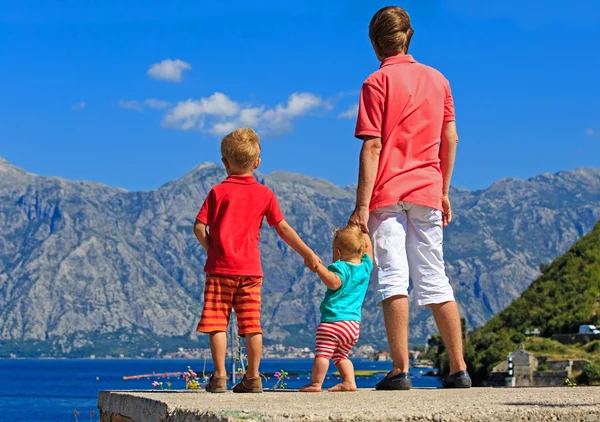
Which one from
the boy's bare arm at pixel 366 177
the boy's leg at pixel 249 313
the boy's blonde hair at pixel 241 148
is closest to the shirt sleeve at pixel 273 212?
the boy's blonde hair at pixel 241 148

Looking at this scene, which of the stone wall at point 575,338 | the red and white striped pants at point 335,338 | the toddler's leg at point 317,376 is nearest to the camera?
the toddler's leg at point 317,376

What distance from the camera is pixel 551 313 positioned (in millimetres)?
117625

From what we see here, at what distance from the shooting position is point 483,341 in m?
117

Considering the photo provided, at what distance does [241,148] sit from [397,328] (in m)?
1.87

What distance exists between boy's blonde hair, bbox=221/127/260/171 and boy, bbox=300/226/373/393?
101cm

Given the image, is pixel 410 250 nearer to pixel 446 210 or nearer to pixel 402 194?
pixel 402 194

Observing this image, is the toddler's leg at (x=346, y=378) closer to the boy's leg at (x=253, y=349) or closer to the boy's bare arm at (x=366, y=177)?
the boy's leg at (x=253, y=349)

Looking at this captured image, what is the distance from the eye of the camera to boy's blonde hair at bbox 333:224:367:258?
8102 millimetres

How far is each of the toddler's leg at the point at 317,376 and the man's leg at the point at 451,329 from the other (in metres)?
0.98

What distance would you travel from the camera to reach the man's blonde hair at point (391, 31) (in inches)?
325

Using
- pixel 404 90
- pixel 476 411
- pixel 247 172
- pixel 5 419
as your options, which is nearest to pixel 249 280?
pixel 247 172

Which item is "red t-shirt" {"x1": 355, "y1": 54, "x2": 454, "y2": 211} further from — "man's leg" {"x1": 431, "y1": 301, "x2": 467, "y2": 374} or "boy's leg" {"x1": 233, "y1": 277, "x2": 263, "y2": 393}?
"boy's leg" {"x1": 233, "y1": 277, "x2": 263, "y2": 393}

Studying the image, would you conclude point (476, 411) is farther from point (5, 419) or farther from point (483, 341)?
point (483, 341)

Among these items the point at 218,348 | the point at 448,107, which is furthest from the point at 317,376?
the point at 448,107
